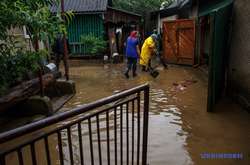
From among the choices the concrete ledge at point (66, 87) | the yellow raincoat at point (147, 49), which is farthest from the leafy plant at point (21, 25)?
the yellow raincoat at point (147, 49)

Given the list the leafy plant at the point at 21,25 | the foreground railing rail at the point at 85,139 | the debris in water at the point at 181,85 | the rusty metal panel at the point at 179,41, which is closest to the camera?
the foreground railing rail at the point at 85,139

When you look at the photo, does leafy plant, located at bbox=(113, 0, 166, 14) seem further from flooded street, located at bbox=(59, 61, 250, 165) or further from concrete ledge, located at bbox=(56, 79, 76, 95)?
concrete ledge, located at bbox=(56, 79, 76, 95)

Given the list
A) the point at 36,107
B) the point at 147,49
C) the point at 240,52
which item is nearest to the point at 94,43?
the point at 147,49

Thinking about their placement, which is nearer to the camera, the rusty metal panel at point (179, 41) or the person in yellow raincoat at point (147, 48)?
the person in yellow raincoat at point (147, 48)

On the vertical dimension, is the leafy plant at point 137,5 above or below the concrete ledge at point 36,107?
above

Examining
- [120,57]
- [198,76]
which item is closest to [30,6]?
[198,76]

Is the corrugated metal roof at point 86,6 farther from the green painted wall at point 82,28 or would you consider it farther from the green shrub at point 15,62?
the green shrub at point 15,62

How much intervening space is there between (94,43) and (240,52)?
9.87 m

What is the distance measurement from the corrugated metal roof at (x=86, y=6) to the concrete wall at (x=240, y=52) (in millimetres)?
9464

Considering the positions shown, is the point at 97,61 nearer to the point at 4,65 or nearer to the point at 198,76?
the point at 198,76

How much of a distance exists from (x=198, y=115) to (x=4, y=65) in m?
3.73

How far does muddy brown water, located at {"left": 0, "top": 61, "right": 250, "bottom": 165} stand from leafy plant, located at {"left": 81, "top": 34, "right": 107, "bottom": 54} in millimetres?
6158

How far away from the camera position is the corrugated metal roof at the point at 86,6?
1475 centimetres

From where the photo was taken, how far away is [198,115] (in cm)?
543
